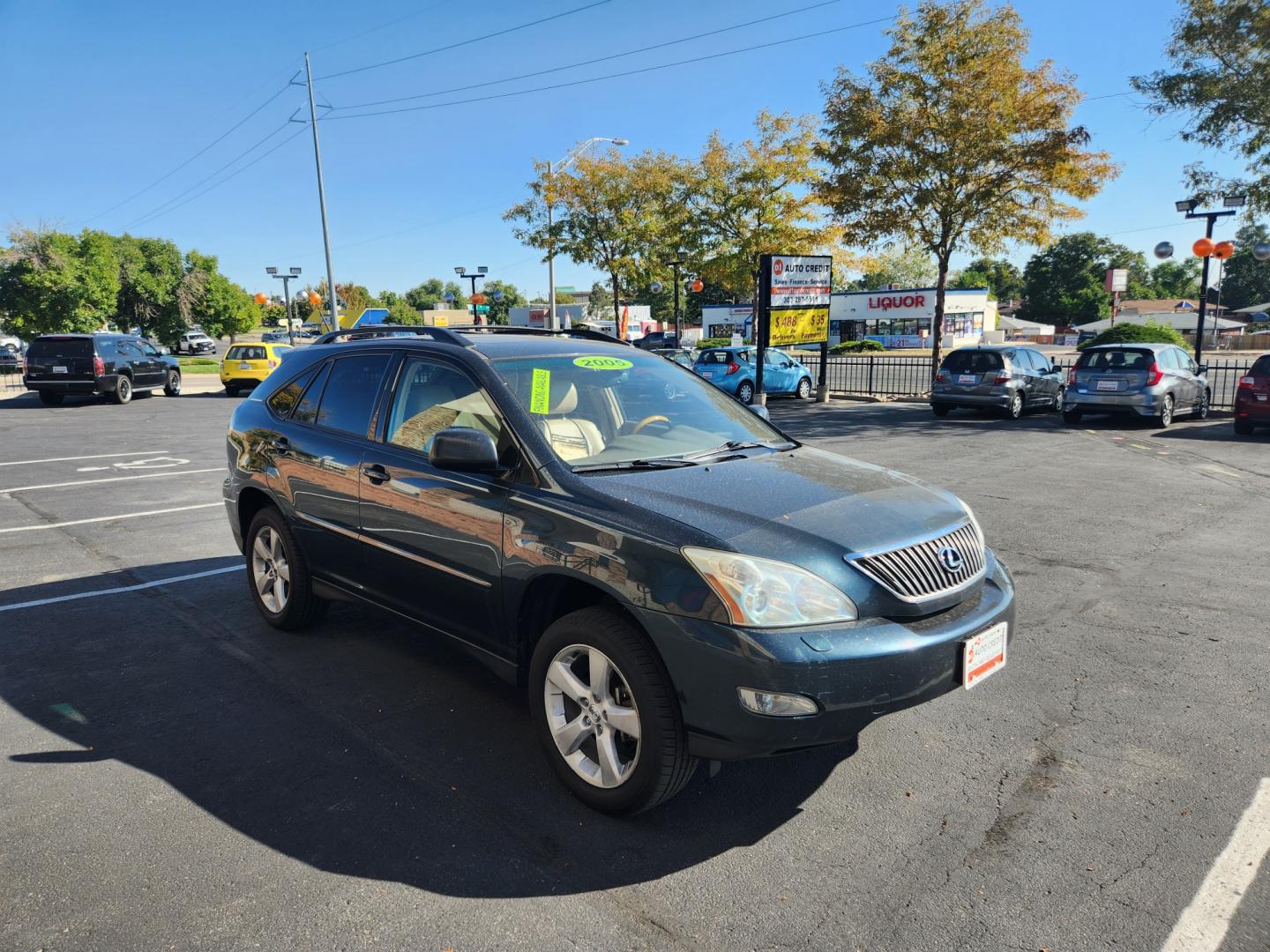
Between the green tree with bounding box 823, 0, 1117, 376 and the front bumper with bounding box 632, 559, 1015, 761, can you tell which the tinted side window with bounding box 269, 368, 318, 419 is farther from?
the green tree with bounding box 823, 0, 1117, 376

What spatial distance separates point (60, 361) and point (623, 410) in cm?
2206

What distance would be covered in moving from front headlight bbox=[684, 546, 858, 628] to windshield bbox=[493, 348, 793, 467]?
0.92 m

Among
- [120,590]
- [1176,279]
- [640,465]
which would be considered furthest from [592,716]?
[1176,279]

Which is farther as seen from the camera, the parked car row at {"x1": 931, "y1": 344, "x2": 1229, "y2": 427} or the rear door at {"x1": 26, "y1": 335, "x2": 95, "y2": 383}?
the rear door at {"x1": 26, "y1": 335, "x2": 95, "y2": 383}

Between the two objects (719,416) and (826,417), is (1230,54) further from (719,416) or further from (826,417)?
(719,416)

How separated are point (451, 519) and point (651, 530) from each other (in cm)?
113

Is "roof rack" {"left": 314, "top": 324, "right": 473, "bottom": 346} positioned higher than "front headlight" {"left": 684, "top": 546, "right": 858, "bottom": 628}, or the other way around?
"roof rack" {"left": 314, "top": 324, "right": 473, "bottom": 346}

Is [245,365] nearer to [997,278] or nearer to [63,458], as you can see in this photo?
[63,458]

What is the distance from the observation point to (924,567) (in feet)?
10.0

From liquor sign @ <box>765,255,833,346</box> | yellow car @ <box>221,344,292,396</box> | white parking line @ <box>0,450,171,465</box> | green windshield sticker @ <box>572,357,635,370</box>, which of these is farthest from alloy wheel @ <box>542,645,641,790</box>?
yellow car @ <box>221,344,292,396</box>

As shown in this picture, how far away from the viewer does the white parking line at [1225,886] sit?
2.44 m

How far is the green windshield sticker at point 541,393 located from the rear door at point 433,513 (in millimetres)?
186

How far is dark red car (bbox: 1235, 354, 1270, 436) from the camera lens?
45.4 feet

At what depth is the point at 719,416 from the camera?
14.2ft
